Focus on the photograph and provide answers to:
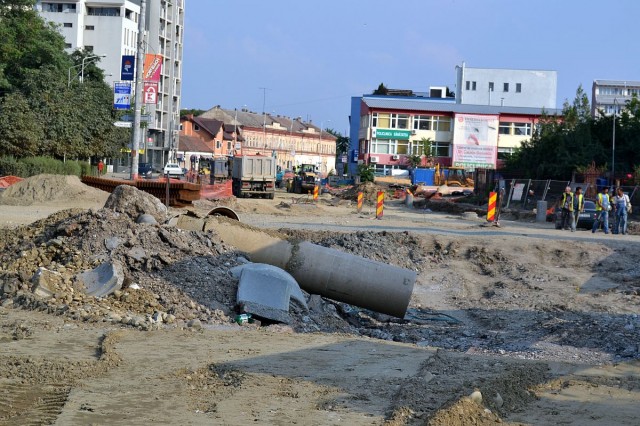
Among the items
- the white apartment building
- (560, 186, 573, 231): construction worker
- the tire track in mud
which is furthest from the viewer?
the white apartment building

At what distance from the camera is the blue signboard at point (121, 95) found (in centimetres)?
3997

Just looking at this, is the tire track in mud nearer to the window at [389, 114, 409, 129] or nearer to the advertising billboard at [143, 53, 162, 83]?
the advertising billboard at [143, 53, 162, 83]

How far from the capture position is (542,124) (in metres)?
66.2

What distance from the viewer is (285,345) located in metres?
11.6

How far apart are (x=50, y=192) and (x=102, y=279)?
21169mm

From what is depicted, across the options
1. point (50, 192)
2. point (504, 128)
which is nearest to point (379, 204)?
point (50, 192)

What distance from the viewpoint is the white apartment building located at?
11019cm

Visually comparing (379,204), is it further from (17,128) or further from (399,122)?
(399,122)

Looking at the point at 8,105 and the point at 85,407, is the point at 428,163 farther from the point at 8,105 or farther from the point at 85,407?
the point at 85,407

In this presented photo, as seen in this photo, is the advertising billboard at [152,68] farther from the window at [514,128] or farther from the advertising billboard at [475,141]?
the window at [514,128]

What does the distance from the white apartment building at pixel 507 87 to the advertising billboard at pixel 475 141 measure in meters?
14.6

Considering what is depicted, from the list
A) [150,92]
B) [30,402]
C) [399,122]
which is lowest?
[30,402]

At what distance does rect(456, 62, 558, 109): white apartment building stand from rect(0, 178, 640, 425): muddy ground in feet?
295

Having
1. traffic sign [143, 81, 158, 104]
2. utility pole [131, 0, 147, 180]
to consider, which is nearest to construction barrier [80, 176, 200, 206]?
utility pole [131, 0, 147, 180]
